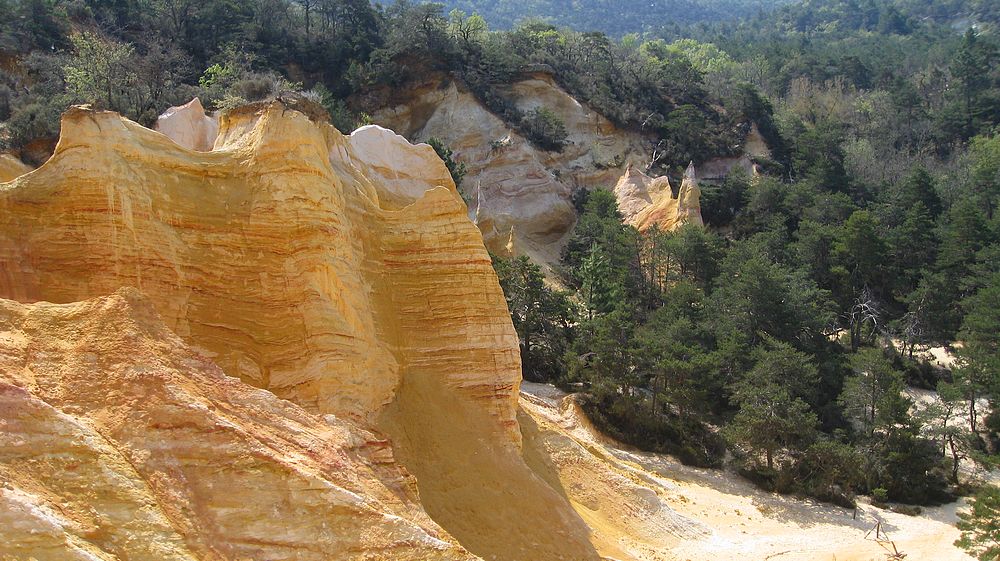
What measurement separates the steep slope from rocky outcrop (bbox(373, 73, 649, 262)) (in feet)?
112

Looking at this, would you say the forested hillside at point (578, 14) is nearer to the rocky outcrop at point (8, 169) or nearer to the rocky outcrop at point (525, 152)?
the rocky outcrop at point (525, 152)

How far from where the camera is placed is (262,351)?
13398 millimetres

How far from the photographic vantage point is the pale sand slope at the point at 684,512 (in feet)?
64.8

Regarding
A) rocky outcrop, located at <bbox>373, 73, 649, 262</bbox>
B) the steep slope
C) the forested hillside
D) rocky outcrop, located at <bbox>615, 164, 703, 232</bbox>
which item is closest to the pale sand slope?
the steep slope

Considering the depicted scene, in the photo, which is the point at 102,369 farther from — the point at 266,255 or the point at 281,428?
the point at 266,255

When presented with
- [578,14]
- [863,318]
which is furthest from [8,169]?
[578,14]

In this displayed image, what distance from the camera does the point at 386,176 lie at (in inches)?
840

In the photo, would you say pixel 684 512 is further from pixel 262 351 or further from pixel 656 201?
pixel 656 201

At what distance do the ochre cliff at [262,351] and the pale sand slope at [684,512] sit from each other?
369 cm

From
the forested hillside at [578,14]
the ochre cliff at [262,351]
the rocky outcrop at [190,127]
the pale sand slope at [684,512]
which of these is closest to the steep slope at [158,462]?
the ochre cliff at [262,351]

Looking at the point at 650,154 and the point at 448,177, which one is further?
the point at 650,154

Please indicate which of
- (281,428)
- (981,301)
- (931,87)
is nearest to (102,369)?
(281,428)

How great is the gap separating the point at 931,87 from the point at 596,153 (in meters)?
45.2

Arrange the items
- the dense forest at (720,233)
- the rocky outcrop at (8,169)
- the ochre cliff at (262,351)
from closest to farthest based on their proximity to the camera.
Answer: the ochre cliff at (262,351), the rocky outcrop at (8,169), the dense forest at (720,233)
